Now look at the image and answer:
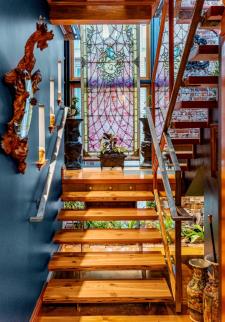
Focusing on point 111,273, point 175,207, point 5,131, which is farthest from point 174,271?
point 5,131

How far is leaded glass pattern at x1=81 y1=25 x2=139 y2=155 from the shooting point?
7020 millimetres

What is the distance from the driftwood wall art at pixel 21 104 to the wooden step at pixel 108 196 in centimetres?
188

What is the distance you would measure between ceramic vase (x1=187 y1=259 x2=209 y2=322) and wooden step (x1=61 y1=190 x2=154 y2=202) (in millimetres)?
1274

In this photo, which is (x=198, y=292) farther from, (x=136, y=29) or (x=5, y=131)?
(x=136, y=29)

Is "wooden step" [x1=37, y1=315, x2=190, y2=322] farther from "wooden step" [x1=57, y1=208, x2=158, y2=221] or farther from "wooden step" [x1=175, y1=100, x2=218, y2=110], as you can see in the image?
"wooden step" [x1=175, y1=100, x2=218, y2=110]

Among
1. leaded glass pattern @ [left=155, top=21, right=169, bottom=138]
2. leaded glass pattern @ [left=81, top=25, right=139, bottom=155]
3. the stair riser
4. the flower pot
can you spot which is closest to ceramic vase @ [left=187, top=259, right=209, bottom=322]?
the stair riser

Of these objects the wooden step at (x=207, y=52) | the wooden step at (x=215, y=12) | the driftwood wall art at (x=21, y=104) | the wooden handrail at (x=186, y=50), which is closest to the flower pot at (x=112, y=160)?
the wooden handrail at (x=186, y=50)

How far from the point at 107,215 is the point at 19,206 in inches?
64.1

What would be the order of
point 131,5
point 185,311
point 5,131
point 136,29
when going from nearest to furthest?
point 5,131
point 185,311
point 131,5
point 136,29

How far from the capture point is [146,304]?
124 inches

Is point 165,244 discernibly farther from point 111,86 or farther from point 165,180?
point 111,86

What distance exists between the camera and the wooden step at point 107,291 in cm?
299

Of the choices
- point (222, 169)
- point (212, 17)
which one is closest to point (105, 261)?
point (222, 169)

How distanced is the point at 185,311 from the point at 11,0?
2.69 m
